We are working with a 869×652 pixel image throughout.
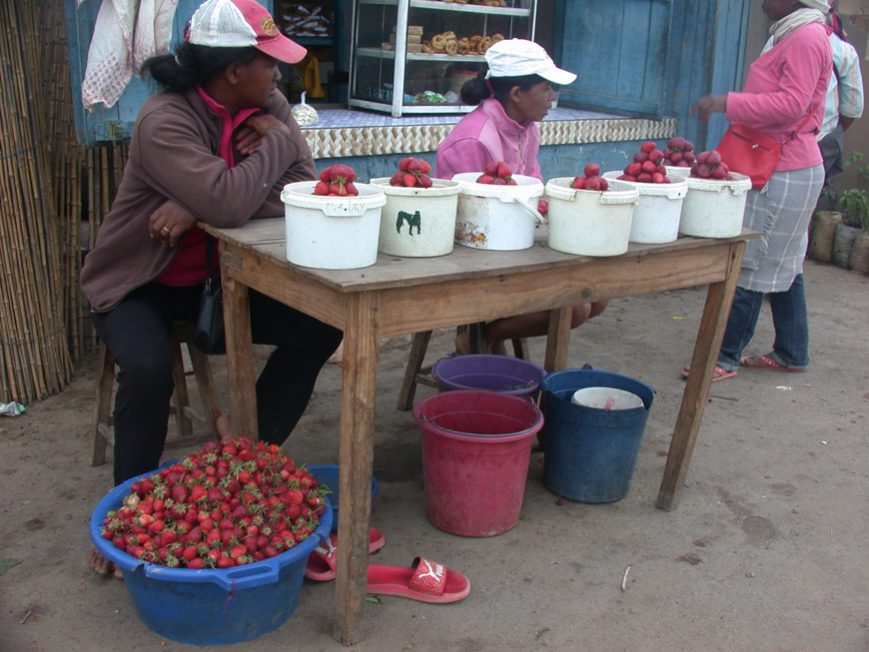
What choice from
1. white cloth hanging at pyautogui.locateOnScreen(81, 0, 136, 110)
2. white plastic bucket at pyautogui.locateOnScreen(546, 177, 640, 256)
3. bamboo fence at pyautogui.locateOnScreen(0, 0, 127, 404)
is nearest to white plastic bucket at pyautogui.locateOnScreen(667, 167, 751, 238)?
white plastic bucket at pyautogui.locateOnScreen(546, 177, 640, 256)

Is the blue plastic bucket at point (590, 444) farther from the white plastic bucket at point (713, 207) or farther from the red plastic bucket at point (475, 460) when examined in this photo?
the white plastic bucket at point (713, 207)

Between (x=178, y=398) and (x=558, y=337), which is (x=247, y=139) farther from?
(x=558, y=337)

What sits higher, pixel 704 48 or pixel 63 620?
pixel 704 48

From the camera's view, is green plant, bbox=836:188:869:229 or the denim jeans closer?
the denim jeans

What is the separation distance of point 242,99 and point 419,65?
9.86 feet

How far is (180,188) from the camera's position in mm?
2674

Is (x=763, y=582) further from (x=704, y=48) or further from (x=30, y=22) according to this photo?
(x=704, y=48)

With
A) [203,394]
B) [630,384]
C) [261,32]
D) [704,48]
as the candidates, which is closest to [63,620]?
[203,394]

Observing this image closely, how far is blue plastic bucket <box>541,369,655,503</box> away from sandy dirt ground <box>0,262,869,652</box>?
0.07 m

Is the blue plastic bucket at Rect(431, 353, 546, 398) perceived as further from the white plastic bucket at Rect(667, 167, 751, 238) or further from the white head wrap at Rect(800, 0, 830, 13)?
the white head wrap at Rect(800, 0, 830, 13)

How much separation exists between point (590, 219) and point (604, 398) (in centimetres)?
111

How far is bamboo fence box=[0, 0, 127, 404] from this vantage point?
151 inches

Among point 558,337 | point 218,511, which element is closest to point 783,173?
point 558,337

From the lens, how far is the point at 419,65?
5695 millimetres
